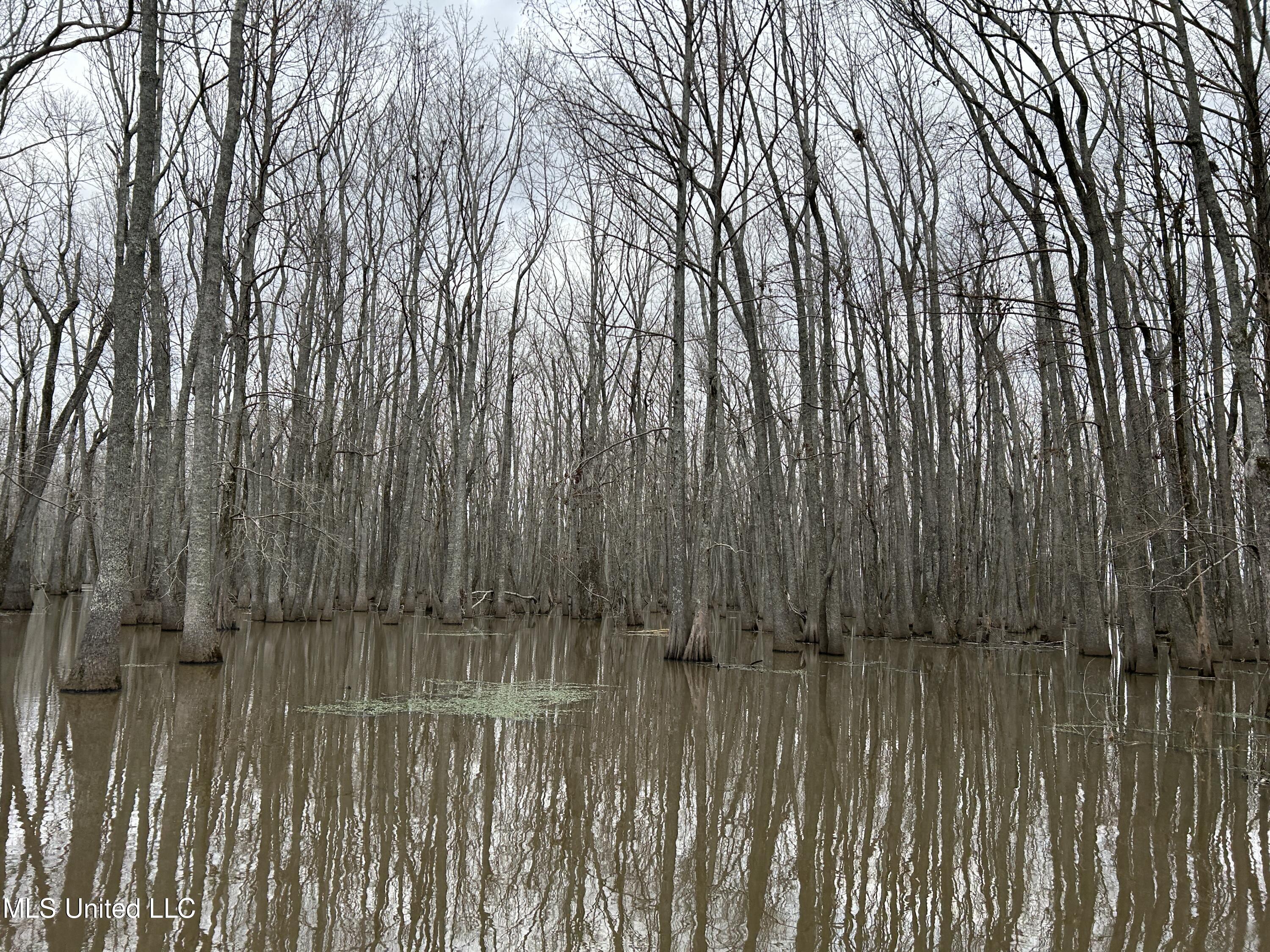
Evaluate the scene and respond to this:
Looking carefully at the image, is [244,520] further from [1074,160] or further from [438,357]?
[438,357]

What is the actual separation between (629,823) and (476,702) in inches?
154

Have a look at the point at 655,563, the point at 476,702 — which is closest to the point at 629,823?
the point at 476,702

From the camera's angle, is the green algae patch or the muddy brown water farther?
the green algae patch

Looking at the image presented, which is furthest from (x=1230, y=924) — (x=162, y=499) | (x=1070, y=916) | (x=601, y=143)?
(x=162, y=499)

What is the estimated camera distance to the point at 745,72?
12984mm

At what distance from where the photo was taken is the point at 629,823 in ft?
13.4

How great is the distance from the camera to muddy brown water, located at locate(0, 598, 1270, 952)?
2893 mm

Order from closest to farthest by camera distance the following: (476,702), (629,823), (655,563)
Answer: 1. (629,823)
2. (476,702)
3. (655,563)

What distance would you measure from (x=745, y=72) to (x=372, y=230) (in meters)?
10.9

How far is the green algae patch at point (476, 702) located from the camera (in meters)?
6.97

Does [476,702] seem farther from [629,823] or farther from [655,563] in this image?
[655,563]

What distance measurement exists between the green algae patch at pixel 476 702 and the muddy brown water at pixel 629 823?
21 cm

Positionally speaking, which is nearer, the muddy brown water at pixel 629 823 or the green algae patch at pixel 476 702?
the muddy brown water at pixel 629 823

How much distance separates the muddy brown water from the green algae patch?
0.69ft
